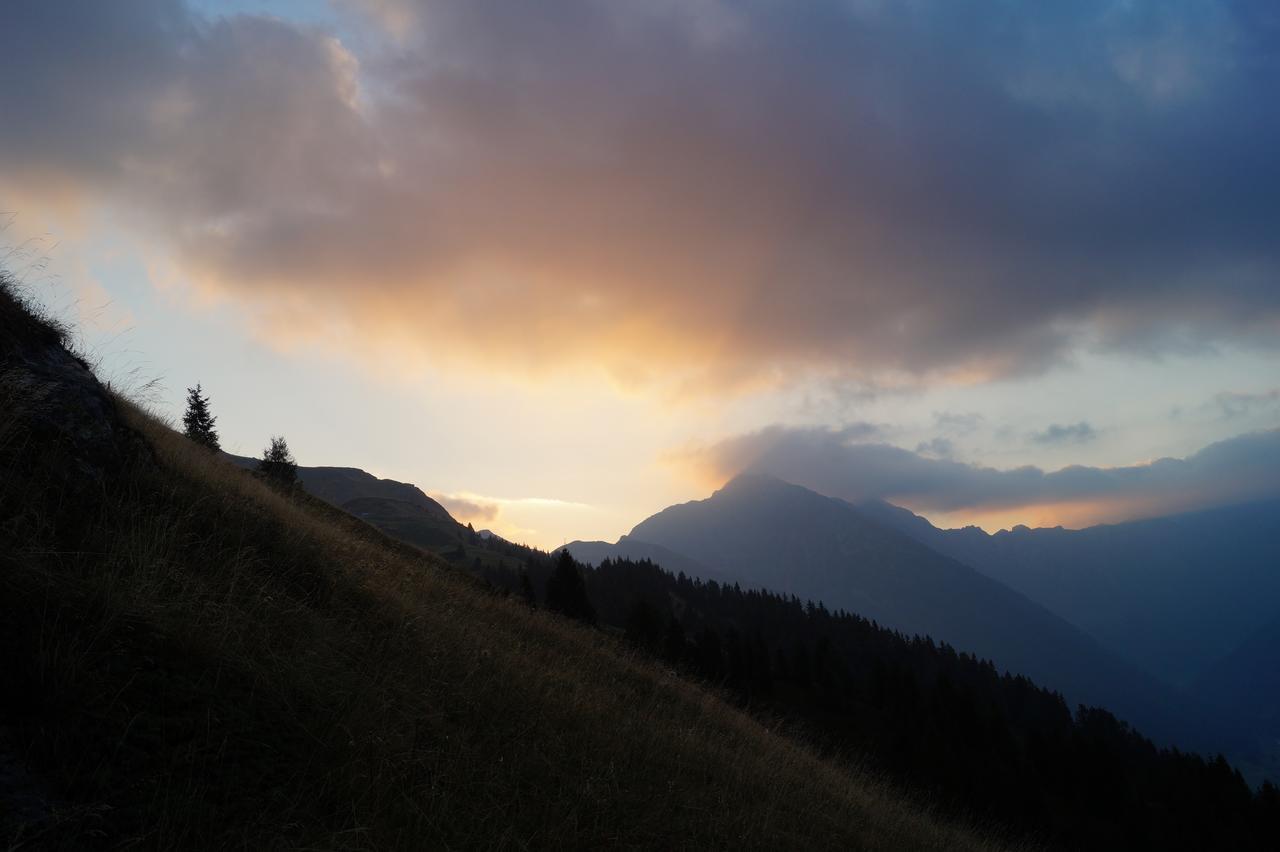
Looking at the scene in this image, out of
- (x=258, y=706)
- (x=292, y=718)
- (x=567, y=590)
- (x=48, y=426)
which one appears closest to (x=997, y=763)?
(x=567, y=590)

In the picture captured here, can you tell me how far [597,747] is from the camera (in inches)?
245

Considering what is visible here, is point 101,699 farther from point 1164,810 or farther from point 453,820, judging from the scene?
point 1164,810

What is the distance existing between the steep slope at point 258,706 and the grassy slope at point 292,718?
18 mm

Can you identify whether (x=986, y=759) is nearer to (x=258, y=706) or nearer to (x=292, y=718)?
(x=292, y=718)

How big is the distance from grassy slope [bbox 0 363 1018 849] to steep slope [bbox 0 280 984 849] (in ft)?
0.06

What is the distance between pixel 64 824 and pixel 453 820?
7.11 feet

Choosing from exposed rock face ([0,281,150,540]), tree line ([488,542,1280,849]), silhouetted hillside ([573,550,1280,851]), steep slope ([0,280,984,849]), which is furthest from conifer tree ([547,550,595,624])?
exposed rock face ([0,281,150,540])

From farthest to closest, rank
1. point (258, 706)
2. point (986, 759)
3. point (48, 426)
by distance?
point (986, 759) < point (48, 426) < point (258, 706)

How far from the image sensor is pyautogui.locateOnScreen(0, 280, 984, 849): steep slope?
10.3 ft

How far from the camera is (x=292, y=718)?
13.6 ft

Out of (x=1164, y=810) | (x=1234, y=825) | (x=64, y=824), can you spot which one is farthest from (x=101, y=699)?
(x=1164, y=810)

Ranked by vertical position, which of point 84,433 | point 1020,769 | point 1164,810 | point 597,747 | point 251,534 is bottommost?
point 1164,810

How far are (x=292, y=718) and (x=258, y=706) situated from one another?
0.79ft

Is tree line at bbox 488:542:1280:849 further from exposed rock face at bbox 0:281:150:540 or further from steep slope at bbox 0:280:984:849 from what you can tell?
exposed rock face at bbox 0:281:150:540
